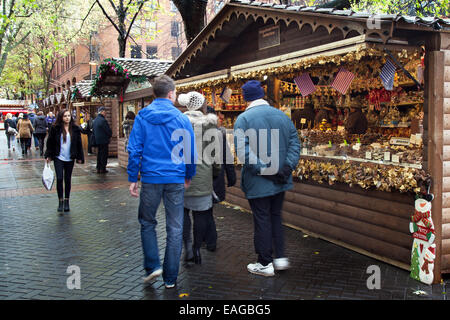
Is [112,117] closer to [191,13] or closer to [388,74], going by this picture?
[191,13]

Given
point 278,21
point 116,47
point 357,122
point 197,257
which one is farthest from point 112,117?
point 116,47

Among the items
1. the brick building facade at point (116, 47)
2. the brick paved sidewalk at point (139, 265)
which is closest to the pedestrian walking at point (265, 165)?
the brick paved sidewalk at point (139, 265)

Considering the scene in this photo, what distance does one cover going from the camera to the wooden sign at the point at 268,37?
780 cm

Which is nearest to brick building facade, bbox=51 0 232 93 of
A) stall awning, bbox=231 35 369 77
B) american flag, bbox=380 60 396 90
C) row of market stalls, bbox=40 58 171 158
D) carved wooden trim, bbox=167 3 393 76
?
row of market stalls, bbox=40 58 171 158

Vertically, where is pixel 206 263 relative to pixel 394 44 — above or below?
below

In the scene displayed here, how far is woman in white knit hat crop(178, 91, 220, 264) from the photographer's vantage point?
498 cm

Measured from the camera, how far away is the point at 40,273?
4859mm

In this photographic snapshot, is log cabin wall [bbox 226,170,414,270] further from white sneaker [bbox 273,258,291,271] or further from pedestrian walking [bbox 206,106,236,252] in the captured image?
pedestrian walking [bbox 206,106,236,252]

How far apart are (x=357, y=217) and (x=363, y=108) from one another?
4.52 m

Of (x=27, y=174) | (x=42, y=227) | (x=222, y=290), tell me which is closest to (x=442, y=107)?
(x=222, y=290)

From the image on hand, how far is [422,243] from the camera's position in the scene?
450 cm

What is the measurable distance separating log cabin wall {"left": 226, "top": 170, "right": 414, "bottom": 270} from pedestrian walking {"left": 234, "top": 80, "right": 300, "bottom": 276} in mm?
1253

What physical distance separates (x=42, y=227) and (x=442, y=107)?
6048mm

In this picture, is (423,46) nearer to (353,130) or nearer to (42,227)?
(353,130)
